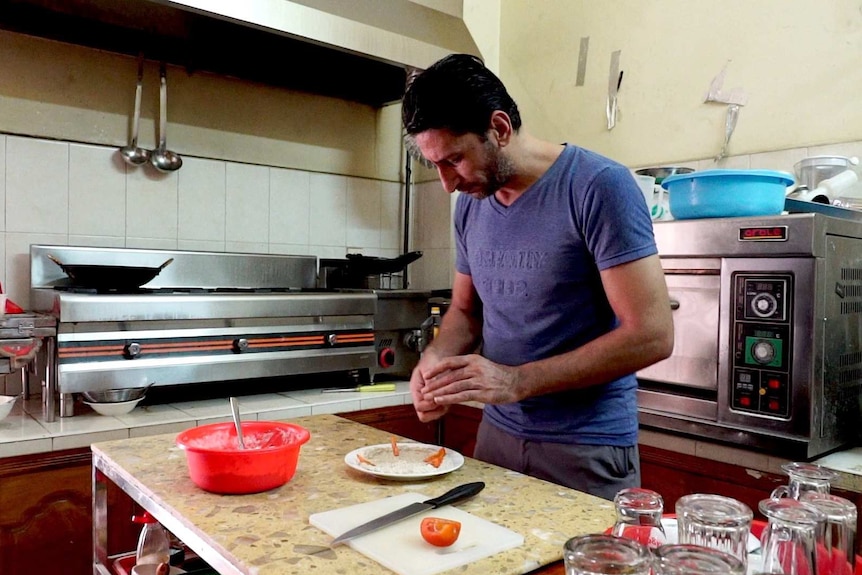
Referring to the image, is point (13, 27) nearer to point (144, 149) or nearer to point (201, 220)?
point (144, 149)

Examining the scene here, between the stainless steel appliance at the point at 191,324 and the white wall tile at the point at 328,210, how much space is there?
0.33 meters

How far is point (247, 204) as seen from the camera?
2.96 m

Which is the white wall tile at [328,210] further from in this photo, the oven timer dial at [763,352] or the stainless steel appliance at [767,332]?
the oven timer dial at [763,352]

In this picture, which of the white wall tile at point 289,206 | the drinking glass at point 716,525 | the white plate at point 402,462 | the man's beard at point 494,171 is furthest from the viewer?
the white wall tile at point 289,206

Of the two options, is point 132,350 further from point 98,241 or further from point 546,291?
point 546,291

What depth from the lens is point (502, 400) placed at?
4.02 feet

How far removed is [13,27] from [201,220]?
3.07 feet

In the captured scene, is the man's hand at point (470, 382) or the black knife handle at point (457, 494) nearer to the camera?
the black knife handle at point (457, 494)

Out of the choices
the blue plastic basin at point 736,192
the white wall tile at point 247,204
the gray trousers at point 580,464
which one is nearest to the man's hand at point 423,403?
the gray trousers at point 580,464

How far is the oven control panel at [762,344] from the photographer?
161 centimetres

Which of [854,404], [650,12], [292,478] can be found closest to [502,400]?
[292,478]

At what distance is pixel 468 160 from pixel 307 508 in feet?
2.40

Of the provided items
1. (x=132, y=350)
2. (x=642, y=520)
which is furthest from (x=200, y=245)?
(x=642, y=520)

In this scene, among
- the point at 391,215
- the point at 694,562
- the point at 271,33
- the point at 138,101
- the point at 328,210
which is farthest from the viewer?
the point at 391,215
